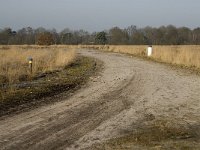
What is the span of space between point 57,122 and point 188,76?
34.7 ft

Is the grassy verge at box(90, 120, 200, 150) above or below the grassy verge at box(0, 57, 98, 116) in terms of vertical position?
below

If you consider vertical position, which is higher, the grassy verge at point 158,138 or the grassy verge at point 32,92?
the grassy verge at point 32,92

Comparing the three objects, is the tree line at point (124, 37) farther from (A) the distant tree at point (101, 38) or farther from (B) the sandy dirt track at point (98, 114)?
(B) the sandy dirt track at point (98, 114)

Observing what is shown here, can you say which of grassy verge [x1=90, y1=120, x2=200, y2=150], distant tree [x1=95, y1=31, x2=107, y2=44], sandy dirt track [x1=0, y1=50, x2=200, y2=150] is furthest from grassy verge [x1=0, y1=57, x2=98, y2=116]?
distant tree [x1=95, y1=31, x2=107, y2=44]

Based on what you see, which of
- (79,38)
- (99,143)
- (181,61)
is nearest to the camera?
(99,143)

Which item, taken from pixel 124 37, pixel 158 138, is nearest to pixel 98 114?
pixel 158 138

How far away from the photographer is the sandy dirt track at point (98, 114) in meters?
6.93

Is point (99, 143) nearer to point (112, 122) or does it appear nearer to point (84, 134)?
point (84, 134)

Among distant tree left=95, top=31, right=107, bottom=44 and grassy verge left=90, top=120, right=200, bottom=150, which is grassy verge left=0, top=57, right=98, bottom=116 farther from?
distant tree left=95, top=31, right=107, bottom=44

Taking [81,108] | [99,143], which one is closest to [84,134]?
[99,143]

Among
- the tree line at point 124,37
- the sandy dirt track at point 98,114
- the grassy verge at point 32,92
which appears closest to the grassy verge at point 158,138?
the sandy dirt track at point 98,114

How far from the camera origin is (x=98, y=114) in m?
9.02

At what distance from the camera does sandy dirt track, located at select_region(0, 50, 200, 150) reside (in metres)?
6.93

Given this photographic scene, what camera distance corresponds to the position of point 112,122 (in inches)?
326
